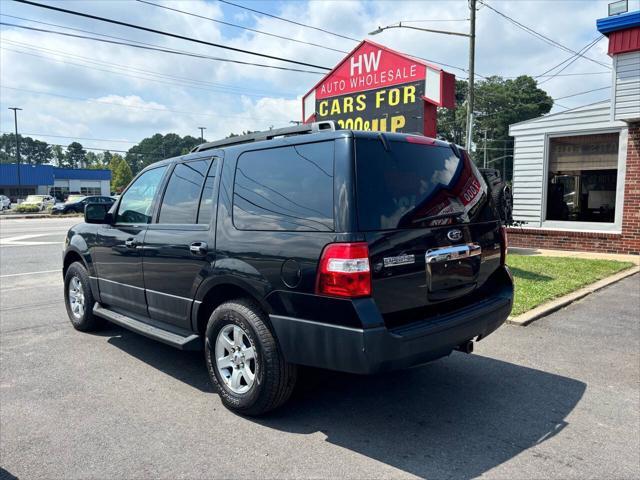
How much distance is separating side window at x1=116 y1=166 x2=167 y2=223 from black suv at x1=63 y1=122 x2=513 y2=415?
11.4 inches

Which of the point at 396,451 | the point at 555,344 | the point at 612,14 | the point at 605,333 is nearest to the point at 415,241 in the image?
the point at 396,451

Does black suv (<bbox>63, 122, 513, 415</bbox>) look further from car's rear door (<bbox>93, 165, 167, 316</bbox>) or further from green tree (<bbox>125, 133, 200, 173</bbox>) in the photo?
green tree (<bbox>125, 133, 200, 173</bbox>)

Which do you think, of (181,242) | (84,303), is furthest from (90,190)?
(181,242)

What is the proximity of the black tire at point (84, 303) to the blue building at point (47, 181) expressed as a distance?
219ft

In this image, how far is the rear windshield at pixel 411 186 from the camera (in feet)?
10.1

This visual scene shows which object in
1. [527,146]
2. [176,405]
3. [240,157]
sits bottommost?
[176,405]

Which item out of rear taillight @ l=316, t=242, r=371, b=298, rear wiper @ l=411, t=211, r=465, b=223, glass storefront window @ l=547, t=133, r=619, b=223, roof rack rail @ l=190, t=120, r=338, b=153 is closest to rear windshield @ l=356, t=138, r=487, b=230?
rear wiper @ l=411, t=211, r=465, b=223

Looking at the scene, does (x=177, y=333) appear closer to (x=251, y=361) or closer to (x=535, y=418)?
(x=251, y=361)

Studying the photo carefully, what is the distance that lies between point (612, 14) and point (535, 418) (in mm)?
10325

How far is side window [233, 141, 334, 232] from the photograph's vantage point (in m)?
3.15

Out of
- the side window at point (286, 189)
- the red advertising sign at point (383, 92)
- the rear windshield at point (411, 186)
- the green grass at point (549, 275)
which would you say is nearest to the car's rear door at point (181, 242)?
the side window at point (286, 189)

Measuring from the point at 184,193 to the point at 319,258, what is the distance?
181cm

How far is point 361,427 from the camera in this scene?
341cm

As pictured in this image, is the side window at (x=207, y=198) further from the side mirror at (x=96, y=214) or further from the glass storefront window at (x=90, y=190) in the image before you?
the glass storefront window at (x=90, y=190)
